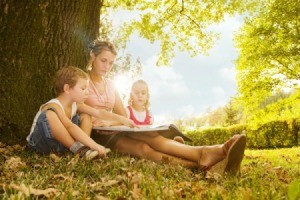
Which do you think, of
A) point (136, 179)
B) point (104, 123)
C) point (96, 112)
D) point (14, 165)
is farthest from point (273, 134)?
point (136, 179)

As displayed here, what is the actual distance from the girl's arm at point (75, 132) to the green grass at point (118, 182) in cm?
20

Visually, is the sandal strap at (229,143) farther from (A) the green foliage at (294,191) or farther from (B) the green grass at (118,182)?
(A) the green foliage at (294,191)

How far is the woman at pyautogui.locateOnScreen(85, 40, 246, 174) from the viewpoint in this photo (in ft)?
10.7

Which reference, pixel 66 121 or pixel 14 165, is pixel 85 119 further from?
pixel 14 165

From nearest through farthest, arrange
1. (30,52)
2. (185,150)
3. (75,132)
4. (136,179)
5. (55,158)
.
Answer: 1. (136,179)
2. (185,150)
3. (55,158)
4. (75,132)
5. (30,52)

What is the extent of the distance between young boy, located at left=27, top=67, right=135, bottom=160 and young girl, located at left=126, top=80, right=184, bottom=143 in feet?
3.75

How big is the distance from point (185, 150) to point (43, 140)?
1.75 metres

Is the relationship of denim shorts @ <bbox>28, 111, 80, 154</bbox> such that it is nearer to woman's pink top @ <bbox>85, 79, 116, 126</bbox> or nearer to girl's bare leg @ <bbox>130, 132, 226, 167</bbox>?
woman's pink top @ <bbox>85, 79, 116, 126</bbox>

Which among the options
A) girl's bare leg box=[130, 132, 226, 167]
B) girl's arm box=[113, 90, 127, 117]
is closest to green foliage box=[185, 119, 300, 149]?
girl's arm box=[113, 90, 127, 117]

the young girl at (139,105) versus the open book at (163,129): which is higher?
the young girl at (139,105)

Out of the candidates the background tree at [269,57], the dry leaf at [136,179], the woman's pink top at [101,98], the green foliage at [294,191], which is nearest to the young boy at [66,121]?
the woman's pink top at [101,98]

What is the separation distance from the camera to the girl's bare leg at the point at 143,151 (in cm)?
371

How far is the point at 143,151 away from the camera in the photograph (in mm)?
4090

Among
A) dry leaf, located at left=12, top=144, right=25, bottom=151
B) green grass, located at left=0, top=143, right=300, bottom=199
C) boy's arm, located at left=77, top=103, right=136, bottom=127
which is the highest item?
boy's arm, located at left=77, top=103, right=136, bottom=127
